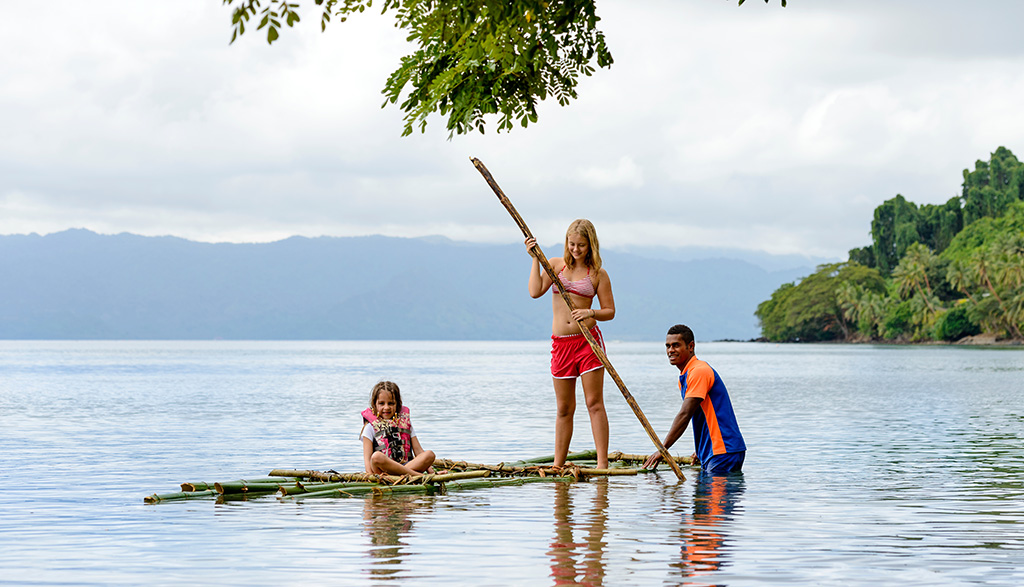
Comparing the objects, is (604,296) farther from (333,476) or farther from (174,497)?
(174,497)

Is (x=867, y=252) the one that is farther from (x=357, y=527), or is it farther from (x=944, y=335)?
(x=357, y=527)

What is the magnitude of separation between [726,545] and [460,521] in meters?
2.07

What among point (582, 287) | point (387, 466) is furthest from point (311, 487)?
point (582, 287)

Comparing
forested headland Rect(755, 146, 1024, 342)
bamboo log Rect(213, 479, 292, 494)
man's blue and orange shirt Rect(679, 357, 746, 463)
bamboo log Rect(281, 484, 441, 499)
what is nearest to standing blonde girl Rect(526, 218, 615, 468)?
man's blue and orange shirt Rect(679, 357, 746, 463)

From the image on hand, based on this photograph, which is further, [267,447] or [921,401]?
[921,401]

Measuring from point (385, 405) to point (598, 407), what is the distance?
2.06 metres

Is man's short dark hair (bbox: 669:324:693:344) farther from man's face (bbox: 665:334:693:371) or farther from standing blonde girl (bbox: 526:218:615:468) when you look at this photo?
standing blonde girl (bbox: 526:218:615:468)

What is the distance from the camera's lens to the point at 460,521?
8570 mm

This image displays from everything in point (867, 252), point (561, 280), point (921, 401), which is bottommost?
point (921, 401)

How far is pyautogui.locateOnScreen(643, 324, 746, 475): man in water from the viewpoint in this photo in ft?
36.7

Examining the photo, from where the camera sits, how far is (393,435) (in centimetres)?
1066

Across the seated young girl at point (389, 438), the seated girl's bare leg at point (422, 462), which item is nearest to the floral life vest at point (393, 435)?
the seated young girl at point (389, 438)

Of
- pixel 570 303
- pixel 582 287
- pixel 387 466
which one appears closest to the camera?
pixel 387 466

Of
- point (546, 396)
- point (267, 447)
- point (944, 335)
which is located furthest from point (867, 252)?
point (267, 447)
